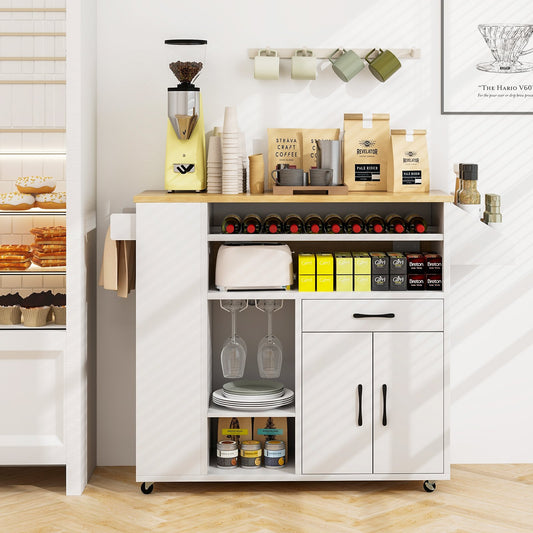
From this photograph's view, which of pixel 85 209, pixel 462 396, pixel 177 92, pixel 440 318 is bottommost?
pixel 462 396

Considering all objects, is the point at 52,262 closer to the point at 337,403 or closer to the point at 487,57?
the point at 337,403

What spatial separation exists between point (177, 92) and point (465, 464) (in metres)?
2.22

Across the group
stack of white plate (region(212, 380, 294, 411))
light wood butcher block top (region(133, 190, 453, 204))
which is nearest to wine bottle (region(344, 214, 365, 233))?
light wood butcher block top (region(133, 190, 453, 204))

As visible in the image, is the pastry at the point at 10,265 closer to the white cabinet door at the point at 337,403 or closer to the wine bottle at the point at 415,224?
the white cabinet door at the point at 337,403

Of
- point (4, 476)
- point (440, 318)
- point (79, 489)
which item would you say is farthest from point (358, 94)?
point (4, 476)

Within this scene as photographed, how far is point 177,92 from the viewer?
3518 mm

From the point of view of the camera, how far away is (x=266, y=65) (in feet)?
12.2

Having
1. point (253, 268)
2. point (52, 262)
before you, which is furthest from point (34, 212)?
point (253, 268)

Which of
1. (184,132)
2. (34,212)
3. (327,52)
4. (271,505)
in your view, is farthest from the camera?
(327,52)

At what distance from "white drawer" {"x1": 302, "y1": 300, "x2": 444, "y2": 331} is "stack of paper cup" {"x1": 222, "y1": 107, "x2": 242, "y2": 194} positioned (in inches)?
23.4

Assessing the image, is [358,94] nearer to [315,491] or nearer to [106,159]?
[106,159]

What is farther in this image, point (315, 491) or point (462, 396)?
point (462, 396)

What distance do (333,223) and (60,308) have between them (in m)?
1.27

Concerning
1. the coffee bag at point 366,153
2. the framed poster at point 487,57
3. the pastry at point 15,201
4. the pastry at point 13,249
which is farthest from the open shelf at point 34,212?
the framed poster at point 487,57
